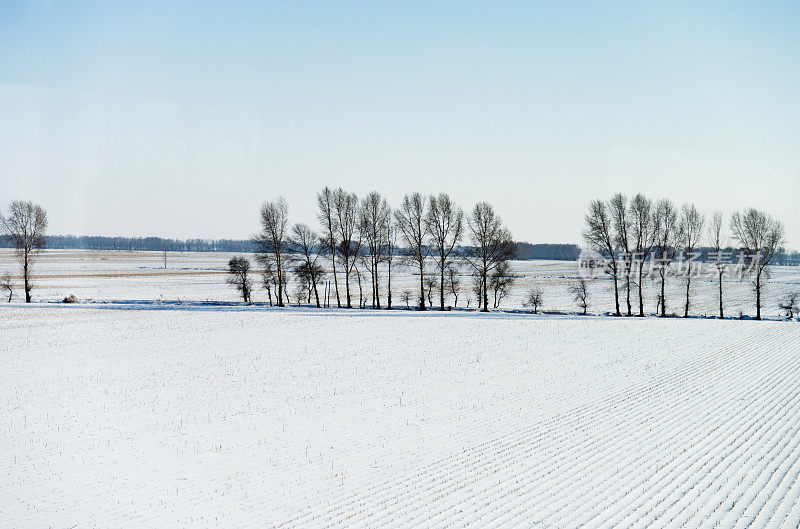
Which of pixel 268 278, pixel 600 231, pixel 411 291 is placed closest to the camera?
pixel 600 231

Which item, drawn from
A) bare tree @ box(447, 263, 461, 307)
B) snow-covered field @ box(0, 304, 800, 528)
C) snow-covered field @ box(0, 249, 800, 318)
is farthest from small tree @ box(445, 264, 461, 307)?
snow-covered field @ box(0, 304, 800, 528)

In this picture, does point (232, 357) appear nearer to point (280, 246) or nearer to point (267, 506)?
point (267, 506)

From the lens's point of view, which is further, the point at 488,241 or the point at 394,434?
the point at 488,241

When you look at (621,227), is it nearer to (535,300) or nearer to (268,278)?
(535,300)

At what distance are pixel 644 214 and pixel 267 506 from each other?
4374 centimetres

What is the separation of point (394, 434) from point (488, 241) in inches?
1365

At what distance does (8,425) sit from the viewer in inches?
515

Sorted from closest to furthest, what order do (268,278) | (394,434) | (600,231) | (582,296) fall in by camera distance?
(394,434), (600,231), (268,278), (582,296)

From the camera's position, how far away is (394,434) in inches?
505

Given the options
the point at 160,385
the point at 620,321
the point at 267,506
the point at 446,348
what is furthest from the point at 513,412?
the point at 620,321

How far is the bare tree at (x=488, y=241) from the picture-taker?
148 ft

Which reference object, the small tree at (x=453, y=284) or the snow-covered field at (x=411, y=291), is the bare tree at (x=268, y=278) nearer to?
the snow-covered field at (x=411, y=291)

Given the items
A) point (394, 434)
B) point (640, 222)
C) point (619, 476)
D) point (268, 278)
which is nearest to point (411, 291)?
point (268, 278)

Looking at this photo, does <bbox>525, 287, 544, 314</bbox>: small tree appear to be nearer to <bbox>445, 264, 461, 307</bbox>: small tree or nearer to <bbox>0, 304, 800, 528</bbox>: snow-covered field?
<bbox>445, 264, 461, 307</bbox>: small tree
